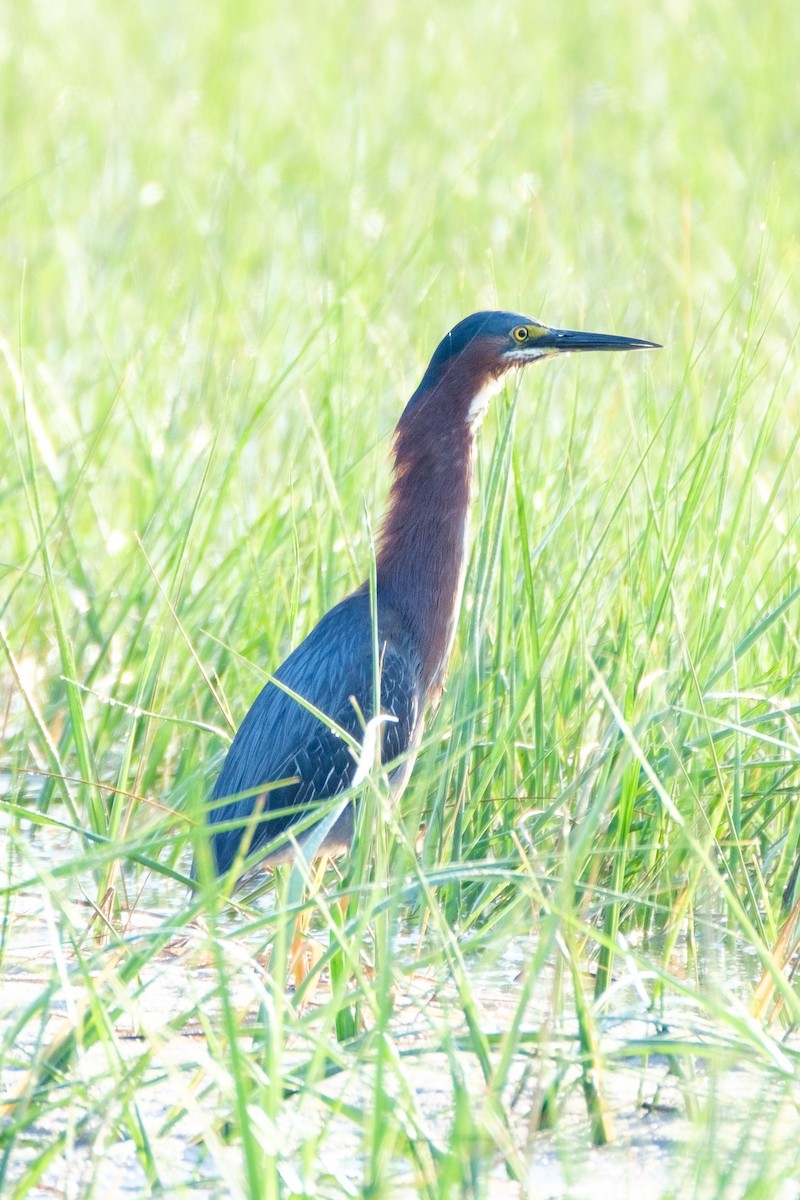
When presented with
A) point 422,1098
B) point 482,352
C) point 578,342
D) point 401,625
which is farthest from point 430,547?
point 422,1098

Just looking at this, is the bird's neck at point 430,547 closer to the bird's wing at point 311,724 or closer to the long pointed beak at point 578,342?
the bird's wing at point 311,724

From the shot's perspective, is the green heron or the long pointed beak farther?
the long pointed beak

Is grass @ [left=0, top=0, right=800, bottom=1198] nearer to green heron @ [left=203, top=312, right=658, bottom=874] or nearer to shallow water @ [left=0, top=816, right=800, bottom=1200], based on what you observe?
shallow water @ [left=0, top=816, right=800, bottom=1200]

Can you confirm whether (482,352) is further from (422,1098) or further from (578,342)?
(422,1098)

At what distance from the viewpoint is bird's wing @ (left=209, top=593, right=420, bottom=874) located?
330 centimetres

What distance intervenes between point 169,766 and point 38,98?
4808 millimetres

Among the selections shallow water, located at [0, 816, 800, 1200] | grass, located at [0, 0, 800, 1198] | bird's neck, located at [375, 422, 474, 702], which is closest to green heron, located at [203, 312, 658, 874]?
bird's neck, located at [375, 422, 474, 702]

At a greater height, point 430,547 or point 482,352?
point 482,352

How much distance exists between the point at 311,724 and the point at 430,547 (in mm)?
514

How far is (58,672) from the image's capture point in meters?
3.96

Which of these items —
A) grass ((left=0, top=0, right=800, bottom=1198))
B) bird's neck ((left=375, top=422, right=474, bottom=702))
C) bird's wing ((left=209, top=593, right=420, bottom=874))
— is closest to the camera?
grass ((left=0, top=0, right=800, bottom=1198))

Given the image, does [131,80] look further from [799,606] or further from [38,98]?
[799,606]

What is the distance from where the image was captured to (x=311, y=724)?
334 cm

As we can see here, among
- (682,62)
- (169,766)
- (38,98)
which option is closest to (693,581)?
(169,766)
